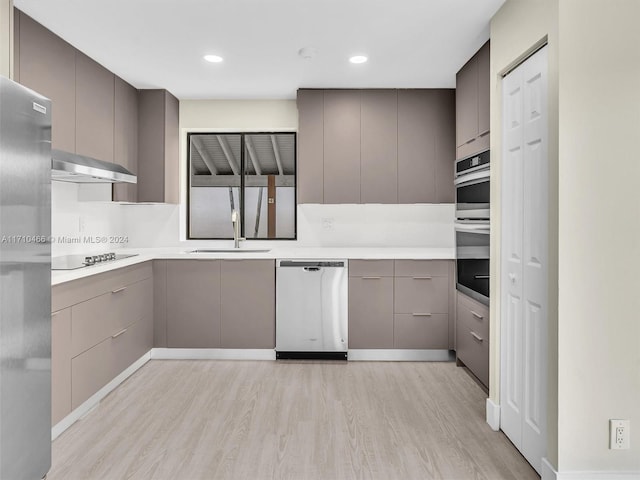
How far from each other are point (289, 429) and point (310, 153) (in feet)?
7.80

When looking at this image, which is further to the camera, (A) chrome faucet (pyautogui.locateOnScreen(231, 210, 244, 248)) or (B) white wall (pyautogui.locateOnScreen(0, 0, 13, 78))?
(A) chrome faucet (pyautogui.locateOnScreen(231, 210, 244, 248))

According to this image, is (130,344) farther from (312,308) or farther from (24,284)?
(24,284)

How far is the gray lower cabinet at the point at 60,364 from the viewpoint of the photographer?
7.68ft

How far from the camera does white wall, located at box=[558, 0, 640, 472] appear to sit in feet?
5.89

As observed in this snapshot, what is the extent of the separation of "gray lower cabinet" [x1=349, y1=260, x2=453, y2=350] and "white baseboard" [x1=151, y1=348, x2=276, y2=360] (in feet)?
2.55

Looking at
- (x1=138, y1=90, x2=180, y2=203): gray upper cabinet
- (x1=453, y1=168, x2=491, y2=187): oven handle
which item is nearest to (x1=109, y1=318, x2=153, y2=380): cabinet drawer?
(x1=138, y1=90, x2=180, y2=203): gray upper cabinet

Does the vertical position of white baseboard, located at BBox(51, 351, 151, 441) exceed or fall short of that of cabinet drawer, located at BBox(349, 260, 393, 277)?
Answer: it falls short

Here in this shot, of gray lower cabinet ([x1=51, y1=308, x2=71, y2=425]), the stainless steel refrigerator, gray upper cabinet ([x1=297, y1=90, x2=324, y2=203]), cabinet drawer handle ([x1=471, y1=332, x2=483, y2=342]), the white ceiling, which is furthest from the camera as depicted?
gray upper cabinet ([x1=297, y1=90, x2=324, y2=203])

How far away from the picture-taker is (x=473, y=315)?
3.12 meters

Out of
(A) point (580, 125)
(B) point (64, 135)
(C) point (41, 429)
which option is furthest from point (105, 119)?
(A) point (580, 125)

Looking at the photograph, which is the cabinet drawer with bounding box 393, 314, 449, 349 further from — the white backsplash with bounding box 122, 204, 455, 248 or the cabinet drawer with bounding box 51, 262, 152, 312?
the cabinet drawer with bounding box 51, 262, 152, 312

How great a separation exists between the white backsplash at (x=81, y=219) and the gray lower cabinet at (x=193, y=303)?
2.24 ft

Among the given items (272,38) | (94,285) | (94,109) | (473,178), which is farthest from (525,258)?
(94,109)

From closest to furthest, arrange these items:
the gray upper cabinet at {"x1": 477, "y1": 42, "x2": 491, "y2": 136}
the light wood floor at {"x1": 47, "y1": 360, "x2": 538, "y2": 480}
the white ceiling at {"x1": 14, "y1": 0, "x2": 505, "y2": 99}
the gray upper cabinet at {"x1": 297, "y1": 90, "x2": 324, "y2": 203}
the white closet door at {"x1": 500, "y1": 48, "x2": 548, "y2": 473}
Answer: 1. the white closet door at {"x1": 500, "y1": 48, "x2": 548, "y2": 473}
2. the light wood floor at {"x1": 47, "y1": 360, "x2": 538, "y2": 480}
3. the white ceiling at {"x1": 14, "y1": 0, "x2": 505, "y2": 99}
4. the gray upper cabinet at {"x1": 477, "y1": 42, "x2": 491, "y2": 136}
5. the gray upper cabinet at {"x1": 297, "y1": 90, "x2": 324, "y2": 203}
